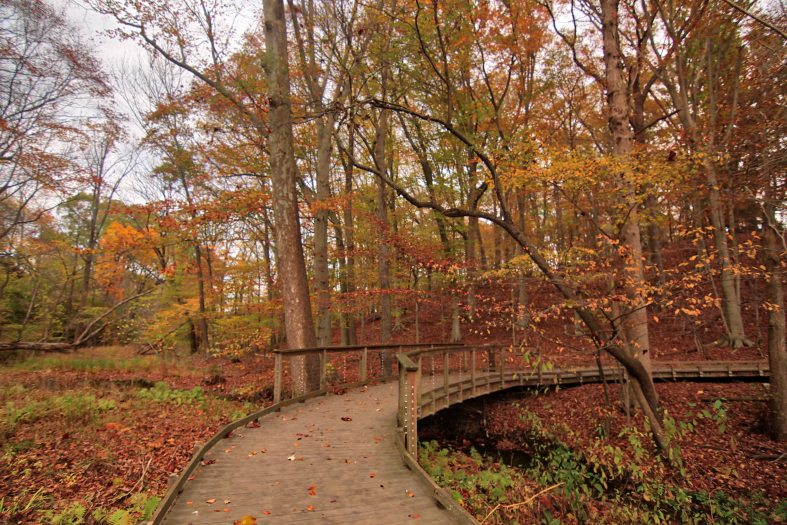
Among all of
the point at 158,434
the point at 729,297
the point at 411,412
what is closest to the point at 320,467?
the point at 411,412

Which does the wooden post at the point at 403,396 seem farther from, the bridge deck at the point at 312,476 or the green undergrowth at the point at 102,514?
the green undergrowth at the point at 102,514

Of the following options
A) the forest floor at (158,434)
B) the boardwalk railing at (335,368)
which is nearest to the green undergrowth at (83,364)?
the forest floor at (158,434)

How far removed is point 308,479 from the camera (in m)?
4.39

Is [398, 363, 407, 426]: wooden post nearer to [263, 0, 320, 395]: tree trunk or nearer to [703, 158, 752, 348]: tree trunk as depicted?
[263, 0, 320, 395]: tree trunk

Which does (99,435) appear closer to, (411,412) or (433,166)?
(411,412)

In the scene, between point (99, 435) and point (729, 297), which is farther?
point (729, 297)

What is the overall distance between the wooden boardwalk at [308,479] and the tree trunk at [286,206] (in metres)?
2.15

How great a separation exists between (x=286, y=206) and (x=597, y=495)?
27.9ft

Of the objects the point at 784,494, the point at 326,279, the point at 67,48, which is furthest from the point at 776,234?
the point at 67,48

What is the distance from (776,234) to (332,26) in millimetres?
11916

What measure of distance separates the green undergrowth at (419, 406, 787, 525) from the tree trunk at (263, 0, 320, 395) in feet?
11.0

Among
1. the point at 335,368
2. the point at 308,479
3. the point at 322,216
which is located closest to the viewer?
the point at 308,479

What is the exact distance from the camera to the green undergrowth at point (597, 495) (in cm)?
531

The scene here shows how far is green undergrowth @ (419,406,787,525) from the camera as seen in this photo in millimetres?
5307
